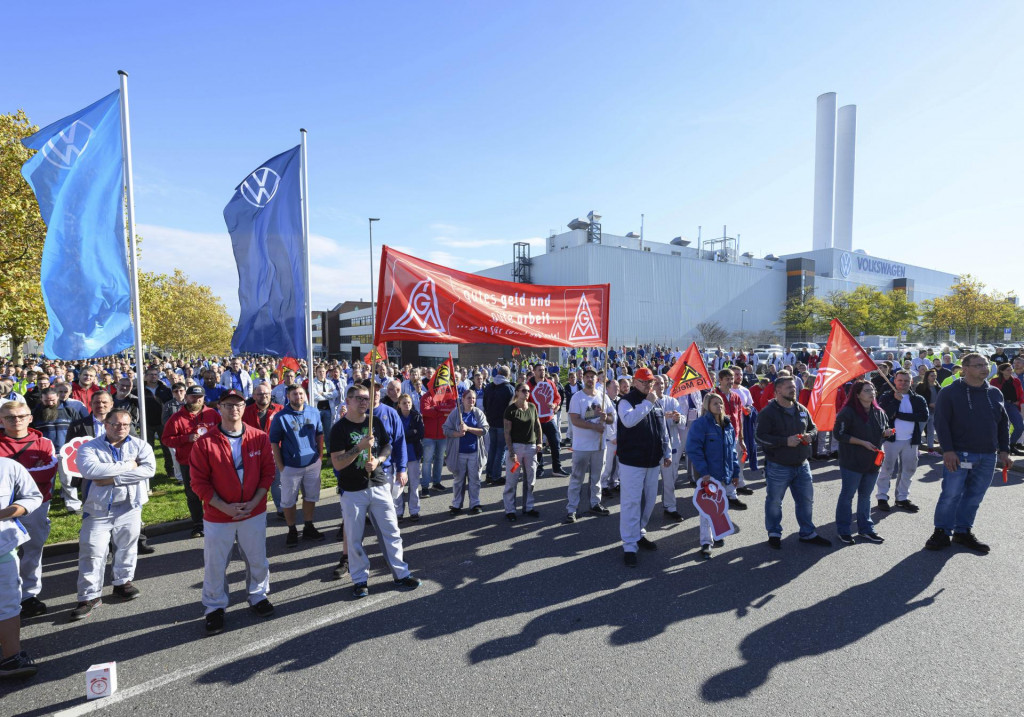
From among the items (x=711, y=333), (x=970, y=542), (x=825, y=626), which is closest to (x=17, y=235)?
(x=825, y=626)

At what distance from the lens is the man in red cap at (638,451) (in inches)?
233

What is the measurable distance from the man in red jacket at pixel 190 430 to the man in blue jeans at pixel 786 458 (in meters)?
6.86

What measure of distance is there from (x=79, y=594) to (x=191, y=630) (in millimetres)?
1233

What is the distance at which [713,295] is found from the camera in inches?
2224

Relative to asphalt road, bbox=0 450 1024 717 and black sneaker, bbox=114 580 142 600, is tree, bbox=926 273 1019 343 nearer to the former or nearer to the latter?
asphalt road, bbox=0 450 1024 717

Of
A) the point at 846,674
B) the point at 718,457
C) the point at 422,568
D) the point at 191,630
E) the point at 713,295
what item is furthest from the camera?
the point at 713,295

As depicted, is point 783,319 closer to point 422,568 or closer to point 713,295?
point 713,295

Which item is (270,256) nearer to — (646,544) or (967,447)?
(646,544)

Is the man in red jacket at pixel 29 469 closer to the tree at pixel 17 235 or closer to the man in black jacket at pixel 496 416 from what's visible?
the man in black jacket at pixel 496 416

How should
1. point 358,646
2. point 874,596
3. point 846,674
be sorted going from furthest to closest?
point 874,596 < point 358,646 < point 846,674

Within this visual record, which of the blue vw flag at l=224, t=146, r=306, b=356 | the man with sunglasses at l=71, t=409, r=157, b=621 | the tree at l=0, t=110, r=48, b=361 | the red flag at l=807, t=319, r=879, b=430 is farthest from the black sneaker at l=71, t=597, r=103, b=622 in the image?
the tree at l=0, t=110, r=48, b=361

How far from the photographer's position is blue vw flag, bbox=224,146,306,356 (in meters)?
7.67

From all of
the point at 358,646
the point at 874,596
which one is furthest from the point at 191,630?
the point at 874,596

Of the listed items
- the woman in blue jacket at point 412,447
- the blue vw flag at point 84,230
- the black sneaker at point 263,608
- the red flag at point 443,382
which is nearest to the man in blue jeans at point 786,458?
the woman in blue jacket at point 412,447
